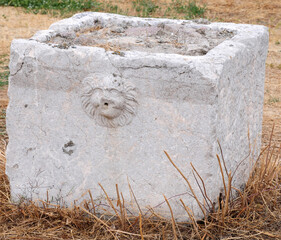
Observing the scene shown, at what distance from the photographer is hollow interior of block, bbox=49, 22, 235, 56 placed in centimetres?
276

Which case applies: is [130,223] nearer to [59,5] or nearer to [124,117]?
[124,117]

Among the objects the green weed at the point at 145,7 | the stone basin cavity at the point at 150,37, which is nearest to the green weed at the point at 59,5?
the green weed at the point at 145,7

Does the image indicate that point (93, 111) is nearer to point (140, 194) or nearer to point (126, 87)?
point (126, 87)

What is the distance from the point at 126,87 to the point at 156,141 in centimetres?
32

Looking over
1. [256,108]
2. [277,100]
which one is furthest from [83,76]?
[277,100]

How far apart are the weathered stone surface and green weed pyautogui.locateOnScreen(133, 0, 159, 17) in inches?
281

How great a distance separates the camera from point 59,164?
2.66 metres

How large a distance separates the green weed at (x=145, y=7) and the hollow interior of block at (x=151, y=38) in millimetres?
6497

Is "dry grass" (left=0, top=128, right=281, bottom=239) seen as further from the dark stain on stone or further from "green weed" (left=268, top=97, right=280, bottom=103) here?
"green weed" (left=268, top=97, right=280, bottom=103)

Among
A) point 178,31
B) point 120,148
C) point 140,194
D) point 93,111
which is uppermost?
point 178,31

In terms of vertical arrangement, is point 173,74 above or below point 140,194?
above

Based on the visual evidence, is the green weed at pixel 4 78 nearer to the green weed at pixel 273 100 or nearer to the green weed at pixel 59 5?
the green weed at pixel 273 100

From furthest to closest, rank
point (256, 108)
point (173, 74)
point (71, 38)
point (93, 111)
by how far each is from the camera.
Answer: point (256, 108), point (71, 38), point (93, 111), point (173, 74)

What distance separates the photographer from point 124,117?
248 cm
